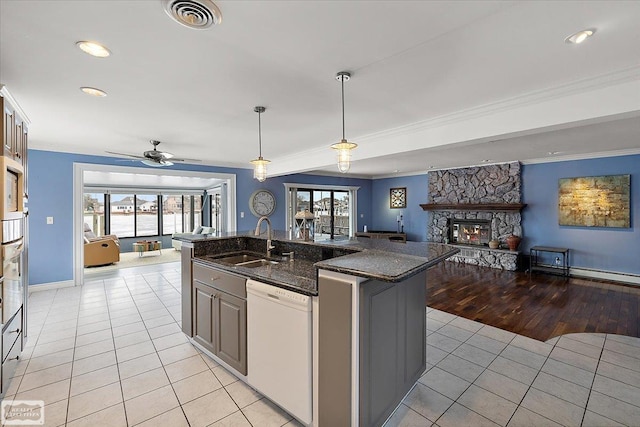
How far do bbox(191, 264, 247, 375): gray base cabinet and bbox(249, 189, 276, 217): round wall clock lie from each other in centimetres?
444

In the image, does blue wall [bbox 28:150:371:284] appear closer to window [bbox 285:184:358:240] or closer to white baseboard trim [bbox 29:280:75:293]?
white baseboard trim [bbox 29:280:75:293]

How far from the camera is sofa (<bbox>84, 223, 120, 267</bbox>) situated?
636 cm

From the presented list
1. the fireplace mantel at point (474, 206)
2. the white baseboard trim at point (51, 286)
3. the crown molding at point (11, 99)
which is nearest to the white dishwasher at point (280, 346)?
the crown molding at point (11, 99)

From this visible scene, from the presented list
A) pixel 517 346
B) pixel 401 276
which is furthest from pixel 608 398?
pixel 401 276

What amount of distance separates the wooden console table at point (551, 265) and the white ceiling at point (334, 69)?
2.47 meters

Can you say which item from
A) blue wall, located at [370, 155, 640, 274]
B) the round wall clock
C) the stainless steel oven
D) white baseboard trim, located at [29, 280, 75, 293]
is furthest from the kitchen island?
blue wall, located at [370, 155, 640, 274]

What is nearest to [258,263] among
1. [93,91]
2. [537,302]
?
[93,91]

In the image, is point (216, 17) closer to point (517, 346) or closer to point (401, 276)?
point (401, 276)

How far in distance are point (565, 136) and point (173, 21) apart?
501cm

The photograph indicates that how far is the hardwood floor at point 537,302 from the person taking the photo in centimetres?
329

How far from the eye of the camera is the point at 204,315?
8.30 ft

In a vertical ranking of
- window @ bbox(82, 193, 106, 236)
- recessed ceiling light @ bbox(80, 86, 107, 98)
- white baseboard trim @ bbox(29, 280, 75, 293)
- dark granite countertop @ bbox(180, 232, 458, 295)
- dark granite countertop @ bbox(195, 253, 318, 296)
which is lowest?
white baseboard trim @ bbox(29, 280, 75, 293)

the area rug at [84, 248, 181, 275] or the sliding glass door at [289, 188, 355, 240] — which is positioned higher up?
the sliding glass door at [289, 188, 355, 240]

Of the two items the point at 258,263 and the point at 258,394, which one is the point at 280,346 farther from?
the point at 258,263
